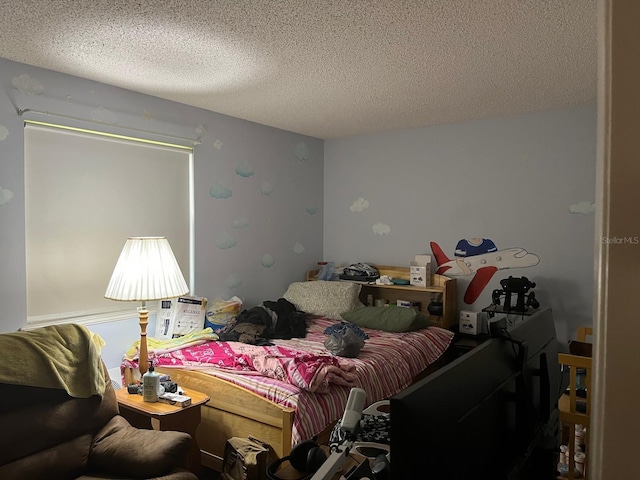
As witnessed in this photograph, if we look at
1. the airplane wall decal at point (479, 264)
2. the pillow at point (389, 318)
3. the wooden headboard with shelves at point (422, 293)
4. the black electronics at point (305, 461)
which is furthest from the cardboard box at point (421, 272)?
the black electronics at point (305, 461)

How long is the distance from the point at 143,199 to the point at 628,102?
335 cm

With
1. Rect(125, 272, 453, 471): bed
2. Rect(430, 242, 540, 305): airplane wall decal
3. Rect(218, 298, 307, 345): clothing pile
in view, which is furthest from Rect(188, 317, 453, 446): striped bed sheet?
Rect(430, 242, 540, 305): airplane wall decal

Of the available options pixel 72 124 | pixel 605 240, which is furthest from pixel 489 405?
pixel 72 124

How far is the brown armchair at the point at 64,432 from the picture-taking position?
197 centimetres

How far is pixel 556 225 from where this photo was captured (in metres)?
3.71

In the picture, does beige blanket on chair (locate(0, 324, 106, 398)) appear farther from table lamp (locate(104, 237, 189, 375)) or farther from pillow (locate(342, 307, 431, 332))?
pillow (locate(342, 307, 431, 332))

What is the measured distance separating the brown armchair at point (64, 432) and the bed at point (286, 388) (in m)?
0.51

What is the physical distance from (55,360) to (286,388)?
1.12 meters

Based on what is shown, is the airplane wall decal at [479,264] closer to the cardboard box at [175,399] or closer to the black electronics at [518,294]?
the black electronics at [518,294]

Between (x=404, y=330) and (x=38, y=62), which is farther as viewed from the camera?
(x=404, y=330)

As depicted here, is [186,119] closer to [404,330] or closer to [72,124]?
[72,124]

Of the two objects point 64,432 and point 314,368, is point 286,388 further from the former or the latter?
point 64,432

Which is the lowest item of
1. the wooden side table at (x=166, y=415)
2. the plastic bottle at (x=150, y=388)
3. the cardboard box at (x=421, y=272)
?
the wooden side table at (x=166, y=415)

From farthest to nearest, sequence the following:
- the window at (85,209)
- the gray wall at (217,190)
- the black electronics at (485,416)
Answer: the window at (85,209), the gray wall at (217,190), the black electronics at (485,416)
